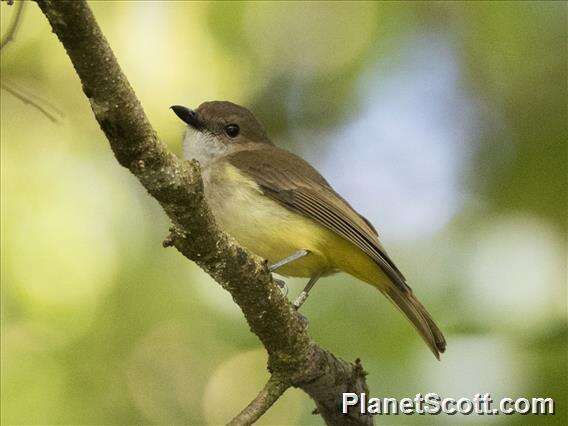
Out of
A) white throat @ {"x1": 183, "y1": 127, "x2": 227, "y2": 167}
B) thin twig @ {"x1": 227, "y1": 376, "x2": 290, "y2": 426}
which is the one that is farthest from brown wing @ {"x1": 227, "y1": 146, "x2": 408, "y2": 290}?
thin twig @ {"x1": 227, "y1": 376, "x2": 290, "y2": 426}

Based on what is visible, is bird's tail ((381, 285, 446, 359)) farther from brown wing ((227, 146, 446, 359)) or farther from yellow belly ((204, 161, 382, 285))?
yellow belly ((204, 161, 382, 285))

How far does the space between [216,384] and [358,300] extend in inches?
43.2

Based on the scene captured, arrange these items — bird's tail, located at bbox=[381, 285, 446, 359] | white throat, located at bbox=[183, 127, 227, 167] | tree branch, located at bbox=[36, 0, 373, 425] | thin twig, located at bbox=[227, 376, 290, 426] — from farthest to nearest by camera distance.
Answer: white throat, located at bbox=[183, 127, 227, 167] < bird's tail, located at bbox=[381, 285, 446, 359] < thin twig, located at bbox=[227, 376, 290, 426] < tree branch, located at bbox=[36, 0, 373, 425]

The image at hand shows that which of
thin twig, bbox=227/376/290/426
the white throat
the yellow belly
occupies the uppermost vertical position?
the white throat

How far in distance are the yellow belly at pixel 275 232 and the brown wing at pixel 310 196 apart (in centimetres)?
6

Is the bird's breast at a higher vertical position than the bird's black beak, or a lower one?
lower

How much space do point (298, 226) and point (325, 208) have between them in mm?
203

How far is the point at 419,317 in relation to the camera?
551 cm

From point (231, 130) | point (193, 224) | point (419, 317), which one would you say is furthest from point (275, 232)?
point (193, 224)

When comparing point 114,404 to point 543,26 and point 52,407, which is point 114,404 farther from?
point 543,26

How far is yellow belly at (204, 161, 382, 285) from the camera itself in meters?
5.56

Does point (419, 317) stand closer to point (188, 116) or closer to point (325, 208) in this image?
point (325, 208)

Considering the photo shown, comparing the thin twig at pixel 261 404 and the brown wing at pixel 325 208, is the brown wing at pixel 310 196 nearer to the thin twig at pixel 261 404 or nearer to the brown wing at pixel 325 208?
the brown wing at pixel 325 208

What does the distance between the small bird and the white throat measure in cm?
28
